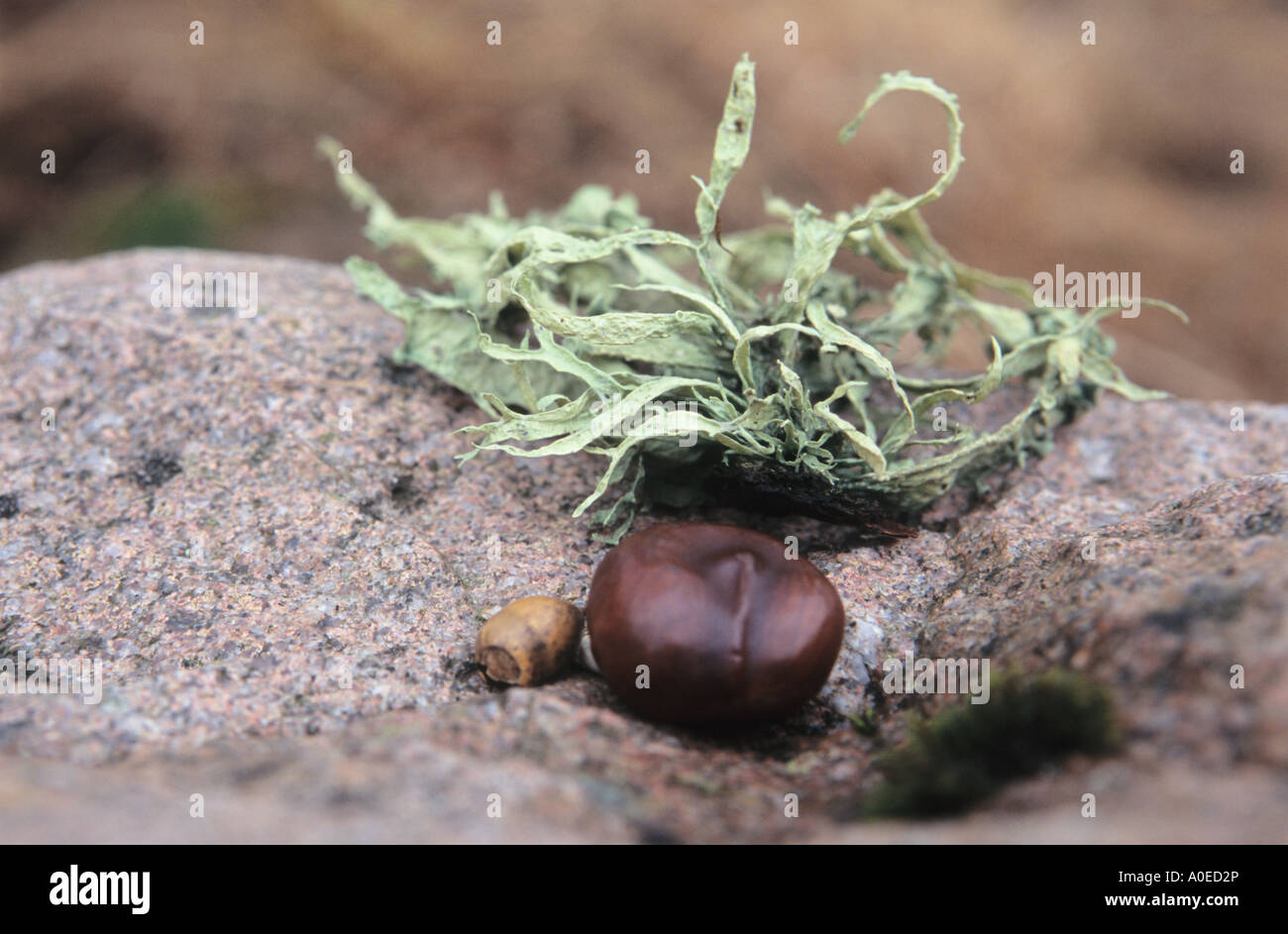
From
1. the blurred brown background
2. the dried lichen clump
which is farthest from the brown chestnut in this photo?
the blurred brown background

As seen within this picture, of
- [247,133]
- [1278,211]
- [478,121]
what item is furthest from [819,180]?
[247,133]

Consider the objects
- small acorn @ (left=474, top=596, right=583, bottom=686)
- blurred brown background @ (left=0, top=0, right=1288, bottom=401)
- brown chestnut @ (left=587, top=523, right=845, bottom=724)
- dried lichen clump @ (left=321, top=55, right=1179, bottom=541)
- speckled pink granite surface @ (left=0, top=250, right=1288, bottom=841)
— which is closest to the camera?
speckled pink granite surface @ (left=0, top=250, right=1288, bottom=841)

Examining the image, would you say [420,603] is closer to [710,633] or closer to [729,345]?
[710,633]

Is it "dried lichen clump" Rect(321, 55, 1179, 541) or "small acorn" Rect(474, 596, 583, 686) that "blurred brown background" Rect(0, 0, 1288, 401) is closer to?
"dried lichen clump" Rect(321, 55, 1179, 541)

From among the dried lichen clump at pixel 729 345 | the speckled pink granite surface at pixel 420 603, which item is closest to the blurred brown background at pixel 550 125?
the speckled pink granite surface at pixel 420 603

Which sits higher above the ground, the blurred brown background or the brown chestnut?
the blurred brown background

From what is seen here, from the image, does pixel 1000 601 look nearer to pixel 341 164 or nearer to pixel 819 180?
pixel 341 164

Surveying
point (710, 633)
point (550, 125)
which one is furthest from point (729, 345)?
point (550, 125)
